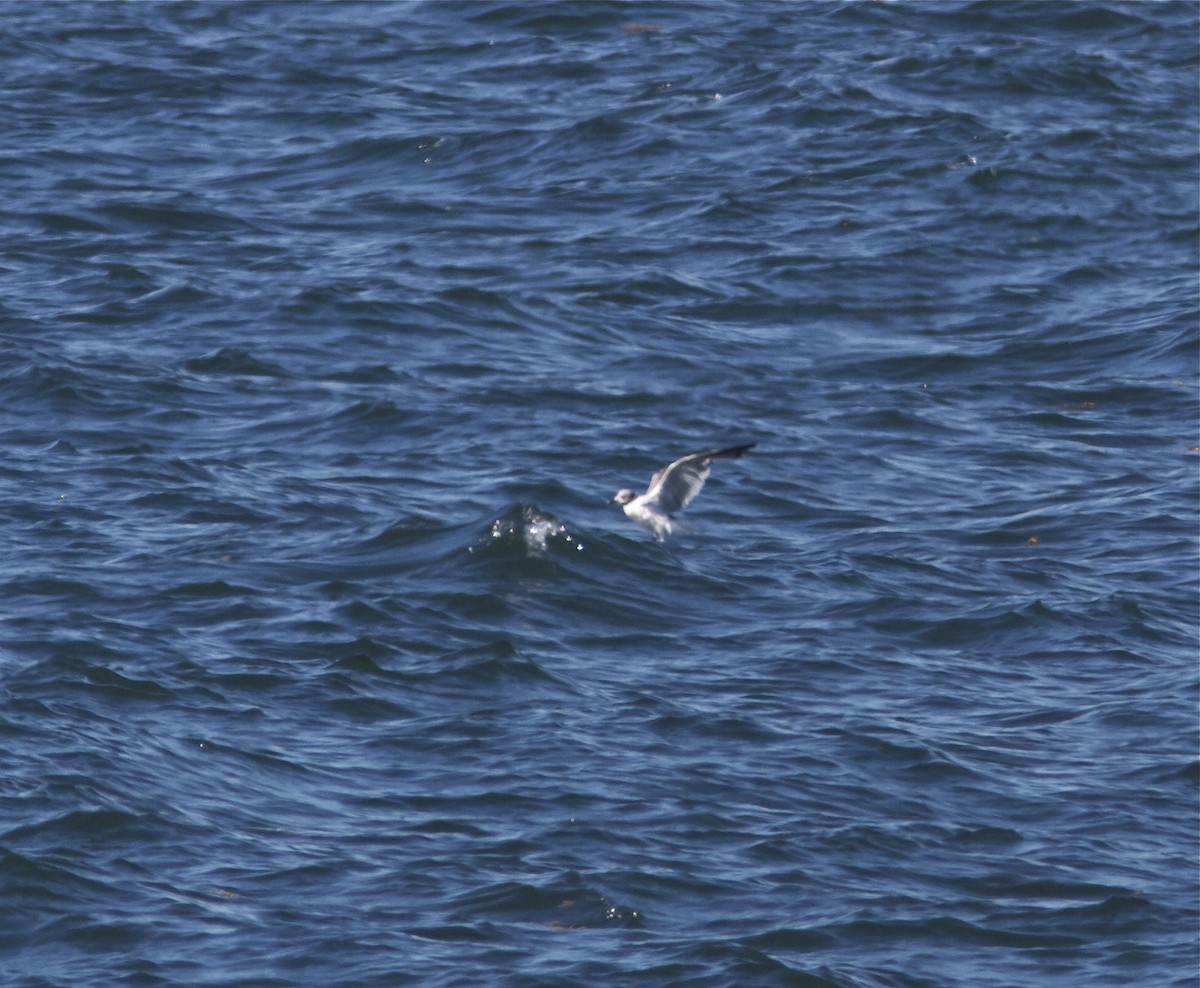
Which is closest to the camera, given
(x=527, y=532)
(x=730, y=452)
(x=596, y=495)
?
(x=730, y=452)

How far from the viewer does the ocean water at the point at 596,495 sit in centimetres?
1171

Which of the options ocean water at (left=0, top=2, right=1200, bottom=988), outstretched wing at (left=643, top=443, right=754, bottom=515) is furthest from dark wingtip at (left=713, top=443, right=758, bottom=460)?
ocean water at (left=0, top=2, right=1200, bottom=988)

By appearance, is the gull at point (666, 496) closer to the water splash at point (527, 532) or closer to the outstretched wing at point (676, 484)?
the outstretched wing at point (676, 484)

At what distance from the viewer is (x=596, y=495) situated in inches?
639

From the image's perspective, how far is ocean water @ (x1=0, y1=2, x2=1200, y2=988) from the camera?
11.7 m

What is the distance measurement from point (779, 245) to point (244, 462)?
6068 mm

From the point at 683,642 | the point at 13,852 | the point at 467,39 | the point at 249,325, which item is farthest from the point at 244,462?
the point at 467,39

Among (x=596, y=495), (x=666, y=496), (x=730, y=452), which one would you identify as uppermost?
(x=730, y=452)

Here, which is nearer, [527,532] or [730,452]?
[730,452]

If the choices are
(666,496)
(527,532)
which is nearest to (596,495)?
(527,532)

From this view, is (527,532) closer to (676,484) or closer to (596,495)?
(596,495)

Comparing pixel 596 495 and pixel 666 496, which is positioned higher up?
pixel 666 496

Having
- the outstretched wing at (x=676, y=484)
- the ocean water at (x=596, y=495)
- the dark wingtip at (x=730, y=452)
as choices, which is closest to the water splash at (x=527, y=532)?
the ocean water at (x=596, y=495)

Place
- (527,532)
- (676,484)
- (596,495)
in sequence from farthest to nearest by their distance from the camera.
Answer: (596,495) < (527,532) < (676,484)
